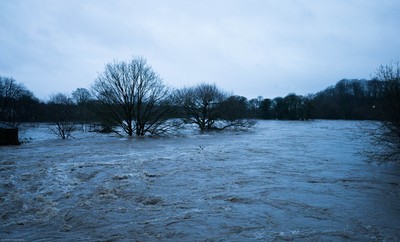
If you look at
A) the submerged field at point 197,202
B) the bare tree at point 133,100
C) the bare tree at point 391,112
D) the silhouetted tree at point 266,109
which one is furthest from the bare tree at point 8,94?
the silhouetted tree at point 266,109

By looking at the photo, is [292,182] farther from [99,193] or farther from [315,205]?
[99,193]

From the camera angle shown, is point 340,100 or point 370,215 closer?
point 370,215

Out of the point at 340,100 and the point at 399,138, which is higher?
the point at 340,100

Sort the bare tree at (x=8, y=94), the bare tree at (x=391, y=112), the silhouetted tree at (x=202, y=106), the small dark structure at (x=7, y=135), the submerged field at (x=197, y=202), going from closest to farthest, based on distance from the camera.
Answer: the submerged field at (x=197, y=202) < the bare tree at (x=391, y=112) < the small dark structure at (x=7, y=135) < the silhouetted tree at (x=202, y=106) < the bare tree at (x=8, y=94)

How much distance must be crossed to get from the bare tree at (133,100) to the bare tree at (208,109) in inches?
403

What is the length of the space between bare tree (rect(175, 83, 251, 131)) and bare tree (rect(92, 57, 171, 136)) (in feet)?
33.6

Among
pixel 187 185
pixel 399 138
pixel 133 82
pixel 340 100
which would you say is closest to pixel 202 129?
pixel 133 82

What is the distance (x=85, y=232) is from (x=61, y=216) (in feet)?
3.96

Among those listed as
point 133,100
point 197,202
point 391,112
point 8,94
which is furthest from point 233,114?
point 8,94

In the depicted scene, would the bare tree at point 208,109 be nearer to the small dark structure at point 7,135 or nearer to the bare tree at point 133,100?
the bare tree at point 133,100

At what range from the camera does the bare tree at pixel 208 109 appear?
1606 inches

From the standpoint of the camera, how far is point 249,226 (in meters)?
5.52

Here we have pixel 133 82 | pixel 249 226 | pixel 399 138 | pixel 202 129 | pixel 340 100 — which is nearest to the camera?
pixel 249 226

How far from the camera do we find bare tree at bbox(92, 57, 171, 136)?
28609 mm
